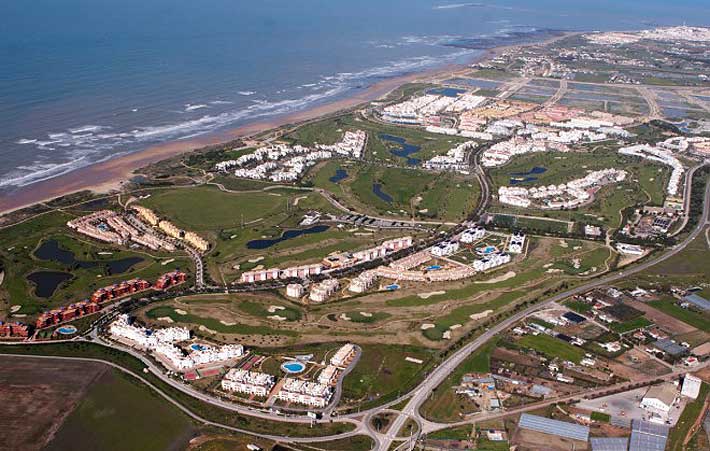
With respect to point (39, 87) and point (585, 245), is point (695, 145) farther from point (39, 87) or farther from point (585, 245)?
point (39, 87)

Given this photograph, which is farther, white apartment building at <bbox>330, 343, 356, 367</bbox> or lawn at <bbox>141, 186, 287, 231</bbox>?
lawn at <bbox>141, 186, 287, 231</bbox>

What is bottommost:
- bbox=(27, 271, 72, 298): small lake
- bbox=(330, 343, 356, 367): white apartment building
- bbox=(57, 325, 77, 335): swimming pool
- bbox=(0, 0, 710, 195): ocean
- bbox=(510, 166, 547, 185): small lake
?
bbox=(510, 166, 547, 185): small lake

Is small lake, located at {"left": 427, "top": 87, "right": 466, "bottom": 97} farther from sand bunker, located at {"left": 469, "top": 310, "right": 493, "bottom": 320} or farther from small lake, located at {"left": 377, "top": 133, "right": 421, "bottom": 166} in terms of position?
sand bunker, located at {"left": 469, "top": 310, "right": 493, "bottom": 320}

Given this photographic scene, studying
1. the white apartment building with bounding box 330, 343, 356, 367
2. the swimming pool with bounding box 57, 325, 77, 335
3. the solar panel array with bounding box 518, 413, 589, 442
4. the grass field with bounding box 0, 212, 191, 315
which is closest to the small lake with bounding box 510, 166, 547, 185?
the white apartment building with bounding box 330, 343, 356, 367

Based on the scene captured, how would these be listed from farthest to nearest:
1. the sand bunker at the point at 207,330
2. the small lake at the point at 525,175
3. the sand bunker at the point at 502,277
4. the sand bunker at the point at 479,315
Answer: the small lake at the point at 525,175 < the sand bunker at the point at 502,277 < the sand bunker at the point at 479,315 < the sand bunker at the point at 207,330

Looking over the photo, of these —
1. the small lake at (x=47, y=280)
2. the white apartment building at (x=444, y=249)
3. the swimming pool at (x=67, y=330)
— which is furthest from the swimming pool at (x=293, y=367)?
the small lake at (x=47, y=280)

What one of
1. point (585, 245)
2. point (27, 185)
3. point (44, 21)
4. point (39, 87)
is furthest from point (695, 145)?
point (44, 21)

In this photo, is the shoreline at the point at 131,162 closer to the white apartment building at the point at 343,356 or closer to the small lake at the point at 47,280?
the small lake at the point at 47,280

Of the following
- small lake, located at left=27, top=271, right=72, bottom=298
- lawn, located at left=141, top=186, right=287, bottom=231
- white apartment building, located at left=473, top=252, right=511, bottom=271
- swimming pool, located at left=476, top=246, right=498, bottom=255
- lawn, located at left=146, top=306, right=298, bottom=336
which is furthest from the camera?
lawn, located at left=141, top=186, right=287, bottom=231
